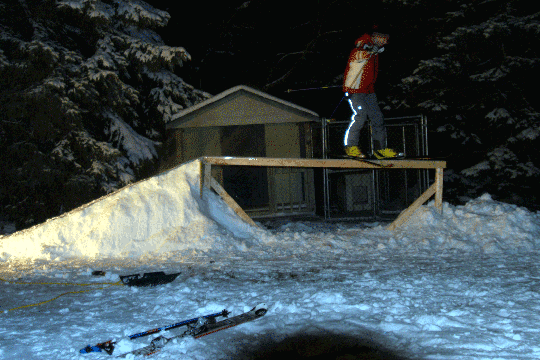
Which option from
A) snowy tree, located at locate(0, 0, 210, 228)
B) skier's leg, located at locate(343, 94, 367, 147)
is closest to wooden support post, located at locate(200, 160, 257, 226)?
skier's leg, located at locate(343, 94, 367, 147)

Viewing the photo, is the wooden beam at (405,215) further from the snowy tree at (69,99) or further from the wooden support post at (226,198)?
the snowy tree at (69,99)

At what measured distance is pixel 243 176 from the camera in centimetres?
1450

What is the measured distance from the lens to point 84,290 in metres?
5.69

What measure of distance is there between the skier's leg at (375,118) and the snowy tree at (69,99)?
7943 millimetres

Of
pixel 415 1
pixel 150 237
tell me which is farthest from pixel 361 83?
pixel 415 1

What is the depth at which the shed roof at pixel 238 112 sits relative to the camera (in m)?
14.3

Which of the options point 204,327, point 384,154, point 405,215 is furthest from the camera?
point 405,215

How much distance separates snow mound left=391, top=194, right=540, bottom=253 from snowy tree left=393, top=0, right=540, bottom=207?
24.1 feet

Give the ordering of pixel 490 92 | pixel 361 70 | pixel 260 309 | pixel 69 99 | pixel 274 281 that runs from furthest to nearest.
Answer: pixel 490 92 → pixel 69 99 → pixel 361 70 → pixel 274 281 → pixel 260 309

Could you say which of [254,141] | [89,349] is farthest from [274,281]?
[254,141]

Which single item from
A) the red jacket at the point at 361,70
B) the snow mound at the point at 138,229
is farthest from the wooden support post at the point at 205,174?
the red jacket at the point at 361,70

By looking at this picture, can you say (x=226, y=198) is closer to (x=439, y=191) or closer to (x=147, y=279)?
(x=147, y=279)

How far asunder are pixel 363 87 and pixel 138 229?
4457 mm

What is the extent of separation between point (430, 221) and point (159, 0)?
19.7 metres
